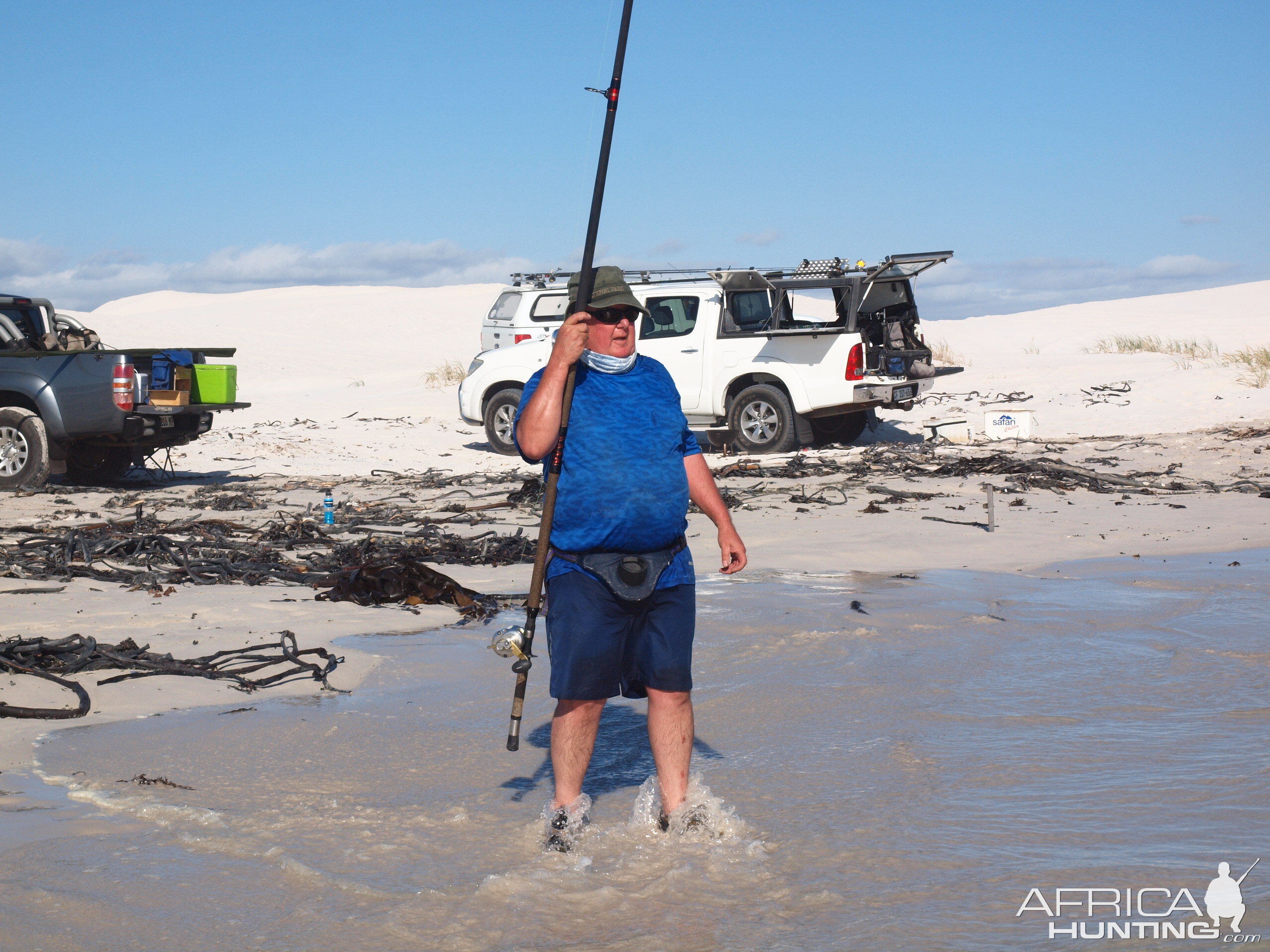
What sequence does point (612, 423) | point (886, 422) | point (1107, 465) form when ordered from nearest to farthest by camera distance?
point (612, 423), point (1107, 465), point (886, 422)

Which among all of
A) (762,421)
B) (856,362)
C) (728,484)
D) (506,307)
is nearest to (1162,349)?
(856,362)

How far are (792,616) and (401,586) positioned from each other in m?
2.21

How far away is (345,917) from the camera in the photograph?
3223 millimetres

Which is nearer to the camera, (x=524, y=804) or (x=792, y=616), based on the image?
(x=524, y=804)

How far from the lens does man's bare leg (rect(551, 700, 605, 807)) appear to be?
369 centimetres

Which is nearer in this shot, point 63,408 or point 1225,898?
point 1225,898

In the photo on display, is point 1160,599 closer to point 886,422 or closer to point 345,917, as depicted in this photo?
point 345,917

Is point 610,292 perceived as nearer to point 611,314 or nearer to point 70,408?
point 611,314

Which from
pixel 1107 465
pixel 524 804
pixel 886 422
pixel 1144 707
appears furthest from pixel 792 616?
pixel 886 422

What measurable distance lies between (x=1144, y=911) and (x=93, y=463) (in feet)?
42.4

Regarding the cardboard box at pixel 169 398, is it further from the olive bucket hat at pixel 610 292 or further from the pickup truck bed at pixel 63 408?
the olive bucket hat at pixel 610 292

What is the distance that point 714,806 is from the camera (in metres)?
3.85

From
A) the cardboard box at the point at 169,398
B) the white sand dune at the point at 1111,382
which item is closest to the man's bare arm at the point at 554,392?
the cardboard box at the point at 169,398

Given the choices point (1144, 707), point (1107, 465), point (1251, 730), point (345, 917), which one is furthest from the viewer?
point (1107, 465)
